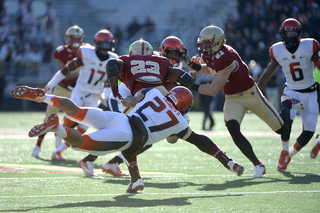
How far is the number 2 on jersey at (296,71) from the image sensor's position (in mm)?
5891

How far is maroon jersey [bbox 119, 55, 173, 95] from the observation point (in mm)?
4758

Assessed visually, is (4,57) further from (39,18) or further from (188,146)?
(188,146)

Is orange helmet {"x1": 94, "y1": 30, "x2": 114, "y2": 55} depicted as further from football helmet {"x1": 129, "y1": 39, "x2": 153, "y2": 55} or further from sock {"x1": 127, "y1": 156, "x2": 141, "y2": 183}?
sock {"x1": 127, "y1": 156, "x2": 141, "y2": 183}

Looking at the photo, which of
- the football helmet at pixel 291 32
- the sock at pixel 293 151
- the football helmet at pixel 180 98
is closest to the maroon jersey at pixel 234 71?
the football helmet at pixel 291 32


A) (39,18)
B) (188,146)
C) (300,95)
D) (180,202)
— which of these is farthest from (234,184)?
(39,18)

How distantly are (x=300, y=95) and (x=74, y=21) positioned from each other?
17080 mm

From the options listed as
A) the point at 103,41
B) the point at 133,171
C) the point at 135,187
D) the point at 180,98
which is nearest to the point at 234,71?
the point at 180,98

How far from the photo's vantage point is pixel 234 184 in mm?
4695

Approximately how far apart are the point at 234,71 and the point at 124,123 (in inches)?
76.7

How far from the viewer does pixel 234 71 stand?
17.3ft

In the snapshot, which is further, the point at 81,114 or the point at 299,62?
the point at 299,62

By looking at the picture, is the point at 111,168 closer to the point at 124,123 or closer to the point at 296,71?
the point at 124,123

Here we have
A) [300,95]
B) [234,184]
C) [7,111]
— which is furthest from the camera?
[7,111]

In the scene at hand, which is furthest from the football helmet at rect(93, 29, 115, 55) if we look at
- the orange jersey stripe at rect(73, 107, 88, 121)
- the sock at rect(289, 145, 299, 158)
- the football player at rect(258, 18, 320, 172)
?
the sock at rect(289, 145, 299, 158)
